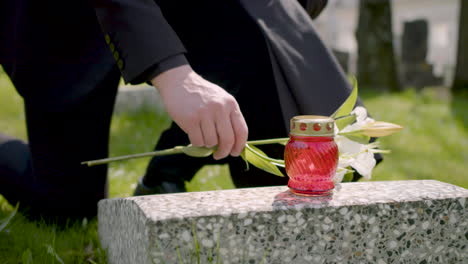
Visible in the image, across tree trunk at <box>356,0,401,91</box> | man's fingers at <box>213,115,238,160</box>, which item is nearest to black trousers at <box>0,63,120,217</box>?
man's fingers at <box>213,115,238,160</box>

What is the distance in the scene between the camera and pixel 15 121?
4.62 m

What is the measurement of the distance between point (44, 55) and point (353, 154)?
1.07 m

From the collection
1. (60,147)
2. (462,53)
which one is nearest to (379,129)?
(60,147)

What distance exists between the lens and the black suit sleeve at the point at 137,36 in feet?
4.29

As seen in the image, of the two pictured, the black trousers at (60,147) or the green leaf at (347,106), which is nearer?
the green leaf at (347,106)

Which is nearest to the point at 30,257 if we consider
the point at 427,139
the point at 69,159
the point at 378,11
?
the point at 69,159

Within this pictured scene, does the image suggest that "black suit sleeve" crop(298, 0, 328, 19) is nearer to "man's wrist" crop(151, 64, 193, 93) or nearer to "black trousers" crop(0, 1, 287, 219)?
"black trousers" crop(0, 1, 287, 219)

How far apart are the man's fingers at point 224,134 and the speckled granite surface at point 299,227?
125 millimetres

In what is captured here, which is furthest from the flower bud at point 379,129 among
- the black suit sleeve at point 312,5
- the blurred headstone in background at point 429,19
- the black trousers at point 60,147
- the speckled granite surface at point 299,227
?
the blurred headstone in background at point 429,19

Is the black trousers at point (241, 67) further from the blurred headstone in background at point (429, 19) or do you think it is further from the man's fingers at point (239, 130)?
the blurred headstone in background at point (429, 19)

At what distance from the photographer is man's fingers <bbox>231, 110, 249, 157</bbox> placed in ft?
4.10

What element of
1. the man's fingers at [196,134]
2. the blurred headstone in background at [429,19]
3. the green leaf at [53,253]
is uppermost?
the man's fingers at [196,134]

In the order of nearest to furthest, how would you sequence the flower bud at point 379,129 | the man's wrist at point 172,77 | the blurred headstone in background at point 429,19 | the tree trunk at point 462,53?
the man's wrist at point 172,77, the flower bud at point 379,129, the tree trunk at point 462,53, the blurred headstone in background at point 429,19

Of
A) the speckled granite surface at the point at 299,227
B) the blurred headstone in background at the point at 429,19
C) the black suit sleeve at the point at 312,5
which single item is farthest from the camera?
the blurred headstone in background at the point at 429,19
